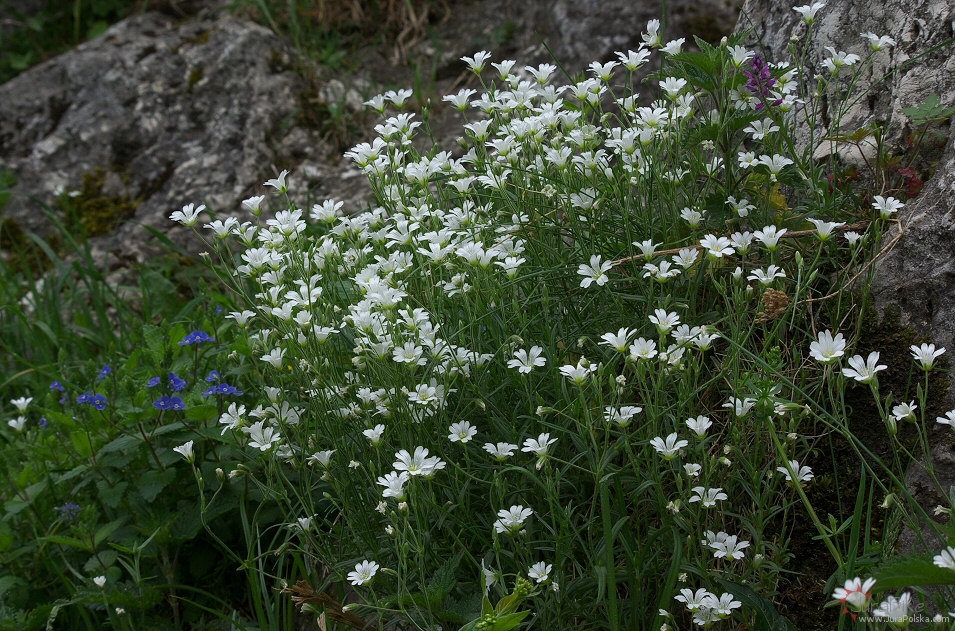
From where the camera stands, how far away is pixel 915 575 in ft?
4.54

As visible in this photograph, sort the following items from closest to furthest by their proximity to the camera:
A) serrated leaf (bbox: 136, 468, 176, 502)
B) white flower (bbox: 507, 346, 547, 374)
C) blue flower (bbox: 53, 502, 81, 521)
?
white flower (bbox: 507, 346, 547, 374) → serrated leaf (bbox: 136, 468, 176, 502) → blue flower (bbox: 53, 502, 81, 521)

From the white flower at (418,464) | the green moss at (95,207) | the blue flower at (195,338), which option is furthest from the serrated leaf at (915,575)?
the green moss at (95,207)

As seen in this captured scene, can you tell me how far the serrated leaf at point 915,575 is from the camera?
1.38m

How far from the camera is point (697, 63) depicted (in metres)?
2.17

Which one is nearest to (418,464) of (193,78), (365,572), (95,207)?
(365,572)

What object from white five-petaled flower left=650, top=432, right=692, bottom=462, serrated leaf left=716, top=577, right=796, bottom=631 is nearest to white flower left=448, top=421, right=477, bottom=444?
white five-petaled flower left=650, top=432, right=692, bottom=462

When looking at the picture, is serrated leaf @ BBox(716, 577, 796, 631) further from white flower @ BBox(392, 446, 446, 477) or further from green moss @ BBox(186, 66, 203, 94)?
green moss @ BBox(186, 66, 203, 94)

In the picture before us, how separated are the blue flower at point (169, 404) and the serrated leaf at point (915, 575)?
209 cm

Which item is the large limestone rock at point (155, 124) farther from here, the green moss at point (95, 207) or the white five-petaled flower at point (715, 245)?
the white five-petaled flower at point (715, 245)

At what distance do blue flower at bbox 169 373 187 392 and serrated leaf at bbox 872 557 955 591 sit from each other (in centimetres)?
212

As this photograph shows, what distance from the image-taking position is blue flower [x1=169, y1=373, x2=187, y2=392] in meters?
2.62

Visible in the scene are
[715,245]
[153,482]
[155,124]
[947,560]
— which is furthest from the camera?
[155,124]

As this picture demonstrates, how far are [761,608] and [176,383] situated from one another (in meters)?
1.93

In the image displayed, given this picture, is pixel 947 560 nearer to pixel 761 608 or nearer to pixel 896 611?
pixel 896 611
